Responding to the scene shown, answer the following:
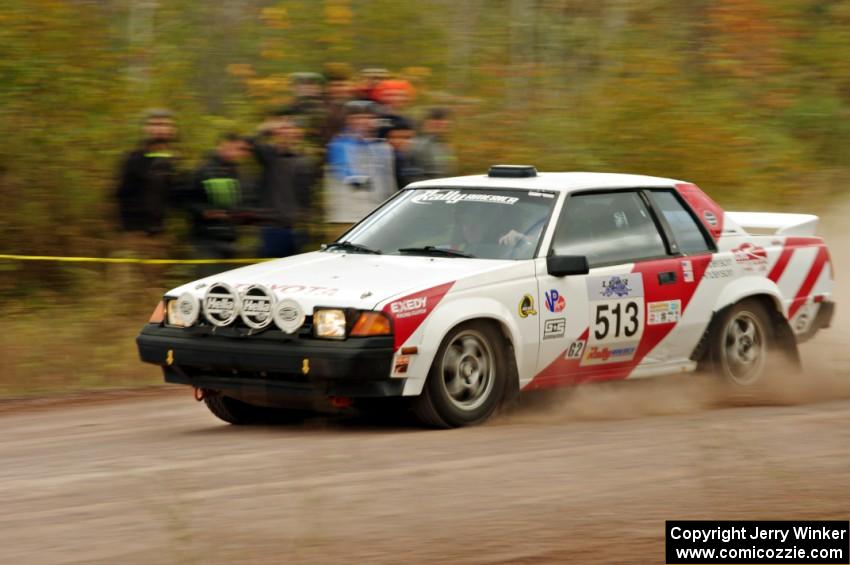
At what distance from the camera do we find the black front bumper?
24.0 ft

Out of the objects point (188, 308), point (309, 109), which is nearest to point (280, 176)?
point (309, 109)

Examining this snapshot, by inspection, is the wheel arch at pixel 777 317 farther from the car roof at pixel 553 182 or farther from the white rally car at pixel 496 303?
the car roof at pixel 553 182

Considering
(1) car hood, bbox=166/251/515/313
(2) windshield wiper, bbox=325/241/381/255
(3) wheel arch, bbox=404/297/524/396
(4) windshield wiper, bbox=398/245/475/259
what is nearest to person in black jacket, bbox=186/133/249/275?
(2) windshield wiper, bbox=325/241/381/255

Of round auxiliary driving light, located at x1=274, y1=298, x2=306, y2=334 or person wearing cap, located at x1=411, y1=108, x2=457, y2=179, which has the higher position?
person wearing cap, located at x1=411, y1=108, x2=457, y2=179

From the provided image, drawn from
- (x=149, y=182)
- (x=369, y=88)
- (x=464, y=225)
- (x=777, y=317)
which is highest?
(x=369, y=88)

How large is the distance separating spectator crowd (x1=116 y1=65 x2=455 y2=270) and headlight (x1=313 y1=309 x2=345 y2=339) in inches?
176

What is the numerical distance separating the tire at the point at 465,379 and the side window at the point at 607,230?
2.86ft

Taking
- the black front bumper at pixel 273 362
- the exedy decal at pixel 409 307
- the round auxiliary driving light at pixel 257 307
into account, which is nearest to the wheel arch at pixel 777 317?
the exedy decal at pixel 409 307

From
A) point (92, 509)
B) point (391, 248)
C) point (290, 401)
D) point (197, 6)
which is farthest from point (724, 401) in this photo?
point (197, 6)

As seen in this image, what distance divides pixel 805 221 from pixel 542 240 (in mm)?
2853

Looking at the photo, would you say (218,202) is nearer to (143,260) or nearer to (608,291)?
(143,260)

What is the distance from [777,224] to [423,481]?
482 cm

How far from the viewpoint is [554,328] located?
26.9 ft

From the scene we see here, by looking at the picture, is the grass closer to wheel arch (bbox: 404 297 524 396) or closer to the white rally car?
the white rally car
